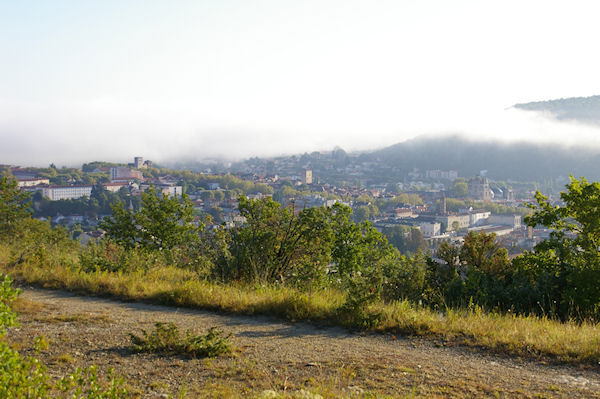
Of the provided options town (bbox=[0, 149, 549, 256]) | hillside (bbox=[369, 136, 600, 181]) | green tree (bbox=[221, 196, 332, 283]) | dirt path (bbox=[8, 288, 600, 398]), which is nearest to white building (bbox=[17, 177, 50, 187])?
town (bbox=[0, 149, 549, 256])

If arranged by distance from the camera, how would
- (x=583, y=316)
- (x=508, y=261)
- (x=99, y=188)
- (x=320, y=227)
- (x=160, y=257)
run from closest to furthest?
1. (x=583, y=316)
2. (x=508, y=261)
3. (x=320, y=227)
4. (x=160, y=257)
5. (x=99, y=188)

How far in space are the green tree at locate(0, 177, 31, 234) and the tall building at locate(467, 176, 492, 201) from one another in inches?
4116

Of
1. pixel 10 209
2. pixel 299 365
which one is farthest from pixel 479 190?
pixel 299 365

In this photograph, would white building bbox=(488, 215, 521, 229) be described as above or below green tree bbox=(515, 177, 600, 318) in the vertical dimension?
below

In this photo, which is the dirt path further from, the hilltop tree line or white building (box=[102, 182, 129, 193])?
white building (box=[102, 182, 129, 193])

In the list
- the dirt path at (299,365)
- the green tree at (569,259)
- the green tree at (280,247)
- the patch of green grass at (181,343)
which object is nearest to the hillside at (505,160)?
the green tree at (569,259)

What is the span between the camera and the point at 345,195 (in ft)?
304

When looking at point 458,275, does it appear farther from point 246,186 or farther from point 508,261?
point 246,186

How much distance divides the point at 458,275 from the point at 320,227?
1.91 meters

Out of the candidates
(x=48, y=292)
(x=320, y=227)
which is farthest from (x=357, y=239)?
(x=48, y=292)

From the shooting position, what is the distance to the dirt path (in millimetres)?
3033

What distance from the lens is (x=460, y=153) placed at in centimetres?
17738

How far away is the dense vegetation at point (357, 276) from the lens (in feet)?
14.7

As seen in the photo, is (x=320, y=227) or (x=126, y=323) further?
(x=320, y=227)
